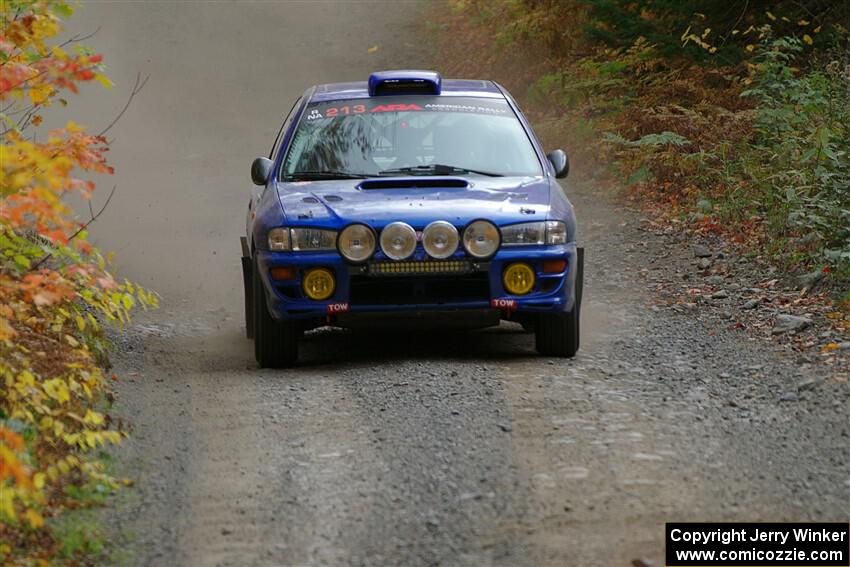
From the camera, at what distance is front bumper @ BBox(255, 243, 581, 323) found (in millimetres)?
8305

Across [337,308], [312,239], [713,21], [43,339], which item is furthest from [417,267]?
[713,21]

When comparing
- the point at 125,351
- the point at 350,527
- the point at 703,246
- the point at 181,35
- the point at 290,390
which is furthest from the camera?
the point at 181,35

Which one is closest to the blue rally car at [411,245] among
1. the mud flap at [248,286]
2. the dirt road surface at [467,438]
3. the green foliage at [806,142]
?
the dirt road surface at [467,438]

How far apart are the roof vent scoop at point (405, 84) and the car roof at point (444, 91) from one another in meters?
0.08

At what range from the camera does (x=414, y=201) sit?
8.43 metres

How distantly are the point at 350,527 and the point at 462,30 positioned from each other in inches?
800

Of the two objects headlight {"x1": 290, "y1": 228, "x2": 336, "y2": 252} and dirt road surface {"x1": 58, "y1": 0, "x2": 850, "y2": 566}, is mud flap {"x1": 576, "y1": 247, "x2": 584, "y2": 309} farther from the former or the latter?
headlight {"x1": 290, "y1": 228, "x2": 336, "y2": 252}

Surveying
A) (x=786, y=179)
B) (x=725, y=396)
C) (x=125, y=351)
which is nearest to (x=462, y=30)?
(x=786, y=179)

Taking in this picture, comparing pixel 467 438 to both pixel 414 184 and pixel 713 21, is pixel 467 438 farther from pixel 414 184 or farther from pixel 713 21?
pixel 713 21

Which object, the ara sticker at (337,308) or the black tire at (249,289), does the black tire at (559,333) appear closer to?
the ara sticker at (337,308)

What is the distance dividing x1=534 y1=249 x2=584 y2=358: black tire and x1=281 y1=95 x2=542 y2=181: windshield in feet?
3.71

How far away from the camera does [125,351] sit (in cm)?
972

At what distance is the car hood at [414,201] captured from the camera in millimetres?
8266

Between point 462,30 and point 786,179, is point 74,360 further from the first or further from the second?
point 462,30
